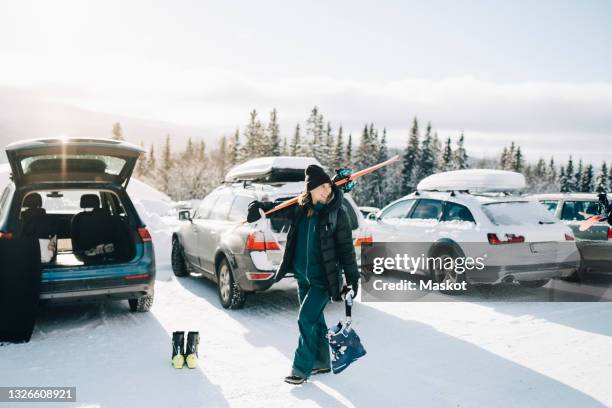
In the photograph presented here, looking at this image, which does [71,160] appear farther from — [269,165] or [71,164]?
[269,165]

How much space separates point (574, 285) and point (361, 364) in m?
6.06

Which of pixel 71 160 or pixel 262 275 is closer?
pixel 262 275

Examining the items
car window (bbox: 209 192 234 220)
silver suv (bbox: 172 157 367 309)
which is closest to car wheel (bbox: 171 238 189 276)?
silver suv (bbox: 172 157 367 309)

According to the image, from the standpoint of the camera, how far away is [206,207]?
8773 millimetres

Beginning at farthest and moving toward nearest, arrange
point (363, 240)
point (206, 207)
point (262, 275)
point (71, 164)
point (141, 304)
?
1. point (206, 207)
2. point (363, 240)
3. point (141, 304)
4. point (71, 164)
5. point (262, 275)

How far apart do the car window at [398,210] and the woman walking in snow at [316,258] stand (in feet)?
17.0

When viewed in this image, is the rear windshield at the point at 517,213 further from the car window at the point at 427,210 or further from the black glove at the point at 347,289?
the black glove at the point at 347,289

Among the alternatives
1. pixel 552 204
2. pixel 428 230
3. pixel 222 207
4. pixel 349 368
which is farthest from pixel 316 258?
pixel 552 204

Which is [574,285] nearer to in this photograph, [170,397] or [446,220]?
[446,220]

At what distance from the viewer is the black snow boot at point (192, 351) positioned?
4.93m

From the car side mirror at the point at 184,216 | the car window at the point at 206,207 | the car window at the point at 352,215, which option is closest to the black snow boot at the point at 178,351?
the car window at the point at 352,215

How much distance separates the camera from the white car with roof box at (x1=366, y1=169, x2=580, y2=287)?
7609 mm

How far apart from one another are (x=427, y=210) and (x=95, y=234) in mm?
5622

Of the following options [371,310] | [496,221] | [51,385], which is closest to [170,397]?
[51,385]
